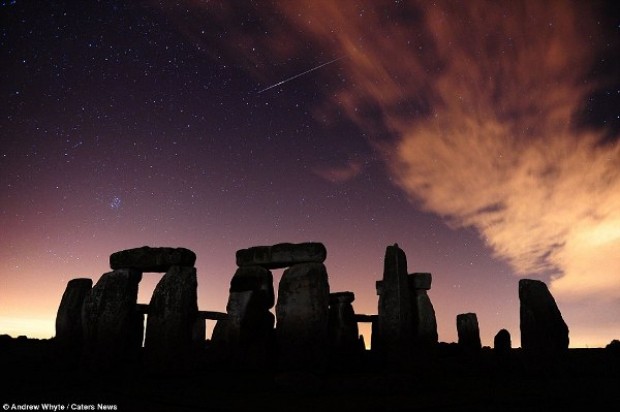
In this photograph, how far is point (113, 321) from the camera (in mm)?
7648

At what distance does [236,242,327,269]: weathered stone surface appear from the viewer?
843cm

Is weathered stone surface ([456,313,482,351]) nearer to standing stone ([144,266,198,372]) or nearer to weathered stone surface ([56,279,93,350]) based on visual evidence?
standing stone ([144,266,198,372])

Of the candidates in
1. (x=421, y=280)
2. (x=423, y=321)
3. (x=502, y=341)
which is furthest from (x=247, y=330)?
(x=502, y=341)

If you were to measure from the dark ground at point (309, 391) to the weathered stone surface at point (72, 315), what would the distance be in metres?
0.76

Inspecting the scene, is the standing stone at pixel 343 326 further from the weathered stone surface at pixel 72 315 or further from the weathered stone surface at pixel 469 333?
the weathered stone surface at pixel 72 315

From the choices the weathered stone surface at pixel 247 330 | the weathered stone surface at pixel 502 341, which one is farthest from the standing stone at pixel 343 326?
the weathered stone surface at pixel 502 341

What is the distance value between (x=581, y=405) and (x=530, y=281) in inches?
172

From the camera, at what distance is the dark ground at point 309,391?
4.21 metres

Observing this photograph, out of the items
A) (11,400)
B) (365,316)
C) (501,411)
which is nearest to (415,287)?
(365,316)

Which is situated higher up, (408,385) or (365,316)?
(365,316)

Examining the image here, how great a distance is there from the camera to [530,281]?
831 centimetres

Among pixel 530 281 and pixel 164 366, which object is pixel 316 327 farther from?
pixel 530 281

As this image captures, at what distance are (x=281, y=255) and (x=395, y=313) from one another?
98.9 inches

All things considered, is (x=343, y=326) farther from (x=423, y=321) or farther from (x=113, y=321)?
(x=113, y=321)
